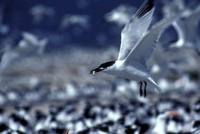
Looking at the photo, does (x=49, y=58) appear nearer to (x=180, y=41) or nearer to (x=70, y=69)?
(x=70, y=69)

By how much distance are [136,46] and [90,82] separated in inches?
672

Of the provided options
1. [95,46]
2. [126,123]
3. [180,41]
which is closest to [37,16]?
[95,46]

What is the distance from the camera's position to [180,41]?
1619cm

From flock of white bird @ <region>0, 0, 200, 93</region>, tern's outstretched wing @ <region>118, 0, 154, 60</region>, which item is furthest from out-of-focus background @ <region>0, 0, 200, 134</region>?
tern's outstretched wing @ <region>118, 0, 154, 60</region>

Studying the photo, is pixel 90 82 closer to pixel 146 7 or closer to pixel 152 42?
pixel 152 42

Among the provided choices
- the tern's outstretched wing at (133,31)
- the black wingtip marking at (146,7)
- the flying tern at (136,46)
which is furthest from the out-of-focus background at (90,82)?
the black wingtip marking at (146,7)

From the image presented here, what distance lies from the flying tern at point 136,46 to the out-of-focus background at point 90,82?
1.41m

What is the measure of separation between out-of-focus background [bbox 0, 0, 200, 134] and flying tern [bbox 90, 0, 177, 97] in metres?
1.41

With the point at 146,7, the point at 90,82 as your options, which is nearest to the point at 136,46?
the point at 146,7

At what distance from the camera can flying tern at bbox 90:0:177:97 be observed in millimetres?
9625

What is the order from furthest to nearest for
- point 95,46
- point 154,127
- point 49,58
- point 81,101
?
point 95,46, point 49,58, point 81,101, point 154,127

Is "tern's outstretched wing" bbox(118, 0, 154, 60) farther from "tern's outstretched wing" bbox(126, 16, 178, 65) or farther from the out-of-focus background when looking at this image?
the out-of-focus background

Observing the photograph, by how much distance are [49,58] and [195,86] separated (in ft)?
46.1

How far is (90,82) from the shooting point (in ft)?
88.0
